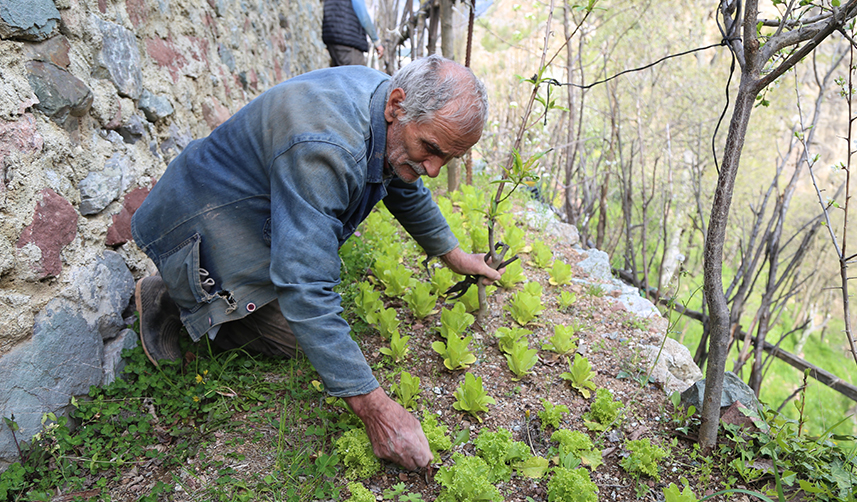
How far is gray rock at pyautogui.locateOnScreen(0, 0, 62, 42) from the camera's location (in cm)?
171

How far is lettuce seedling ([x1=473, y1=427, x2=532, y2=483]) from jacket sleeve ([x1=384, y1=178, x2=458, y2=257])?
1.04 m

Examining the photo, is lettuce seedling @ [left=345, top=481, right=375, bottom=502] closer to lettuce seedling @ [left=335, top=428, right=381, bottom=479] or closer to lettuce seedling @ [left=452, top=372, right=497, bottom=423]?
lettuce seedling @ [left=335, top=428, right=381, bottom=479]

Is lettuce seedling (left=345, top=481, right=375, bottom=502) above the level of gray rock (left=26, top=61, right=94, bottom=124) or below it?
below

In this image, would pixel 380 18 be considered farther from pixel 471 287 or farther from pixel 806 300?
pixel 806 300

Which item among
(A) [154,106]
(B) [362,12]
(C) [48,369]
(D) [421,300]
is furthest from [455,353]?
(B) [362,12]

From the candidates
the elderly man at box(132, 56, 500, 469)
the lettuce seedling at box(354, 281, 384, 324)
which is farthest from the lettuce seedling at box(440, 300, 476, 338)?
the elderly man at box(132, 56, 500, 469)

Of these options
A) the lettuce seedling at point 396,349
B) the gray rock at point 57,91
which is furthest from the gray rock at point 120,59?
the lettuce seedling at point 396,349

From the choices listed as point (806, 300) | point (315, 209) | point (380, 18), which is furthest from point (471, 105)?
point (806, 300)

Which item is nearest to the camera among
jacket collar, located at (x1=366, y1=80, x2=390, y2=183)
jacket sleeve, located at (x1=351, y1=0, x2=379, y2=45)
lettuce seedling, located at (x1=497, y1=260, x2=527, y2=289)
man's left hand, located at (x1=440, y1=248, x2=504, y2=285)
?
jacket collar, located at (x1=366, y1=80, x2=390, y2=183)

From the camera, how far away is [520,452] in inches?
70.1

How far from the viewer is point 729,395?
6.73 feet

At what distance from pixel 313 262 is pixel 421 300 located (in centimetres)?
105

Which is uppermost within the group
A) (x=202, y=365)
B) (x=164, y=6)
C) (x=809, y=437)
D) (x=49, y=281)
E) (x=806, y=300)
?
(x=164, y=6)

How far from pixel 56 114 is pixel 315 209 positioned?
118 centimetres
